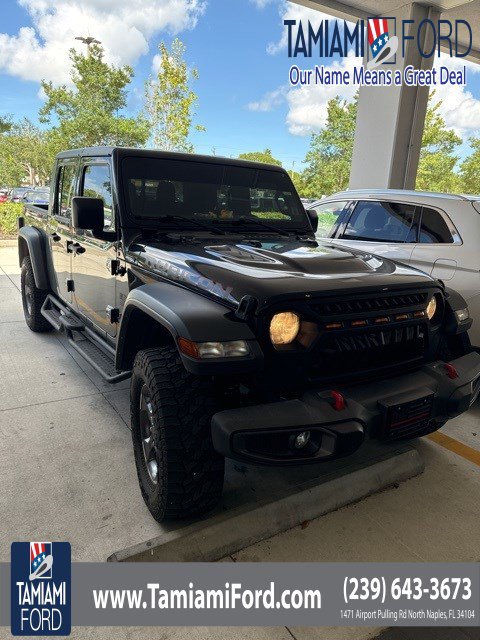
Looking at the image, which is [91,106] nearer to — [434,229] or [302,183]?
[302,183]

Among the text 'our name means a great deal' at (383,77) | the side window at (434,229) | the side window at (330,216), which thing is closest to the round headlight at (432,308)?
the side window at (434,229)

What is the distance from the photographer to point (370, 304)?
2.11m

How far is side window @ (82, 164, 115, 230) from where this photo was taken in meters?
2.94

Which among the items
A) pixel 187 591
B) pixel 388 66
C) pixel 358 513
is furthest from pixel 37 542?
pixel 388 66

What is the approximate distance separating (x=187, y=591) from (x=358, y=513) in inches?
39.4

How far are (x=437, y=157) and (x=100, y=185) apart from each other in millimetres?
18306

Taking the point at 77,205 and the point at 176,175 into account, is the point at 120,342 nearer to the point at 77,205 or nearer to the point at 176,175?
the point at 77,205

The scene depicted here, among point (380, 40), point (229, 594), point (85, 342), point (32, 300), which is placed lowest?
point (229, 594)

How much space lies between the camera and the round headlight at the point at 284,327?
75.0 inches

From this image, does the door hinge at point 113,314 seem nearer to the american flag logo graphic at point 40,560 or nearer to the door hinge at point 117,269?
the door hinge at point 117,269

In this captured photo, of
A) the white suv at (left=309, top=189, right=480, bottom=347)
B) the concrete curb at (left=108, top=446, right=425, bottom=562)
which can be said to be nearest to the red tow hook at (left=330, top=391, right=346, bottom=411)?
the concrete curb at (left=108, top=446, right=425, bottom=562)

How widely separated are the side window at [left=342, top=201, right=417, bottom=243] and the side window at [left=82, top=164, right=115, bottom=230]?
8.42 ft

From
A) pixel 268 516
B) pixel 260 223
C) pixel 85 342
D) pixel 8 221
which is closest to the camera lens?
pixel 268 516

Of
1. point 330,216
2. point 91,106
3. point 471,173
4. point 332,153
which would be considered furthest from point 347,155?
point 330,216
